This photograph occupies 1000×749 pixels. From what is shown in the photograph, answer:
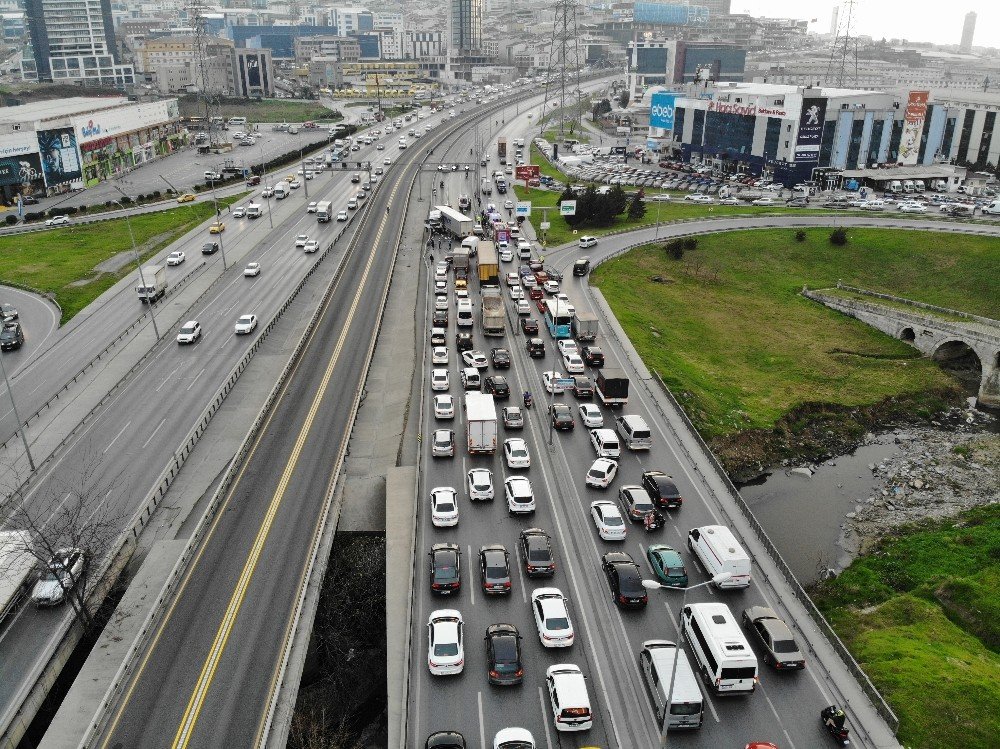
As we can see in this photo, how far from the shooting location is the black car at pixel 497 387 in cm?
5150

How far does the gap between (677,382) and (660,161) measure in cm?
10399

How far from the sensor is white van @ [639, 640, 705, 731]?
2542 cm

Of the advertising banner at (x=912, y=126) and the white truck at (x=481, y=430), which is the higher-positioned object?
the advertising banner at (x=912, y=126)

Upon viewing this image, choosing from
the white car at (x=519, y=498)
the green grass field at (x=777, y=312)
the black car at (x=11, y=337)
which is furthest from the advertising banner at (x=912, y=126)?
the black car at (x=11, y=337)

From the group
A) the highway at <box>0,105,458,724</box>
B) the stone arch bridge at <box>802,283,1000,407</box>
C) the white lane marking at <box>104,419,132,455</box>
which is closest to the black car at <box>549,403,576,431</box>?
the highway at <box>0,105,458,724</box>

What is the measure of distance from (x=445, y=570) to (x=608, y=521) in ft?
28.1

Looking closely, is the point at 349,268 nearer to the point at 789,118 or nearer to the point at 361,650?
the point at 361,650

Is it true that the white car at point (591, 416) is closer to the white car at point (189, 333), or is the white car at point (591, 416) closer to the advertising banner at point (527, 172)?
the white car at point (189, 333)

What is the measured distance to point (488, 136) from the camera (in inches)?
7264

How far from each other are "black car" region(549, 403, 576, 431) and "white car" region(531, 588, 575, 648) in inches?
676

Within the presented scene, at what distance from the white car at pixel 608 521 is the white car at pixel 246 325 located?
128ft

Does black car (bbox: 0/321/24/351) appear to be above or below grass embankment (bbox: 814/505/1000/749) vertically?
above

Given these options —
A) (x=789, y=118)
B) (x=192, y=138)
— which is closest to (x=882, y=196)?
(x=789, y=118)

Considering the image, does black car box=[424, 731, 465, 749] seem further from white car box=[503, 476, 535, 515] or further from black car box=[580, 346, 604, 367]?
black car box=[580, 346, 604, 367]
